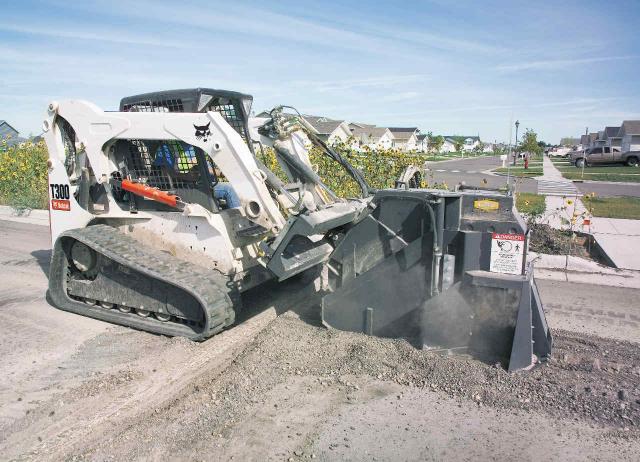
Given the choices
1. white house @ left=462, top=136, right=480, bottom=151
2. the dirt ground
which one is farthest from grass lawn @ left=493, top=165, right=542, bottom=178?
white house @ left=462, top=136, right=480, bottom=151

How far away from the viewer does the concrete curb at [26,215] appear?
12.6m

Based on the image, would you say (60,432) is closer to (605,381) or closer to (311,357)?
(311,357)

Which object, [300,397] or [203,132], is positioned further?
[203,132]

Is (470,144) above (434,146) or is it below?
above

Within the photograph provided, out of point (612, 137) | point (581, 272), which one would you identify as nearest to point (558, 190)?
point (581, 272)

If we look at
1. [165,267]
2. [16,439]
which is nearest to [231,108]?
[165,267]

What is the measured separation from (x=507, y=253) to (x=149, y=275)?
130 inches

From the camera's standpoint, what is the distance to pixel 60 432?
3.66 metres

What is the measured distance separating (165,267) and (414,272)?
2413 mm

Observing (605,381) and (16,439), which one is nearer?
(16,439)

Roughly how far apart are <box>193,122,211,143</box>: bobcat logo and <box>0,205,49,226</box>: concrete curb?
28.2 ft

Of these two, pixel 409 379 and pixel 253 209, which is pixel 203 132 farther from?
pixel 409 379

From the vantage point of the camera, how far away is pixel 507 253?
15.0 feet

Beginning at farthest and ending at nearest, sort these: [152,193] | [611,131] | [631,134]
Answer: [611,131], [631,134], [152,193]
